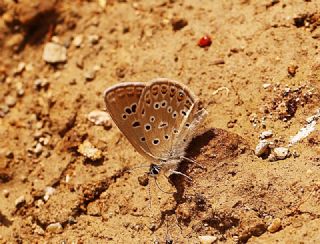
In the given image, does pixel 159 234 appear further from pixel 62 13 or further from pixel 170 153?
pixel 62 13

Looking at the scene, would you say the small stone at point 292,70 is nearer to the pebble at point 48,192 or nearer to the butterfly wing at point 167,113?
the butterfly wing at point 167,113

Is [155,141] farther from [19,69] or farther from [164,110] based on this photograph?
[19,69]

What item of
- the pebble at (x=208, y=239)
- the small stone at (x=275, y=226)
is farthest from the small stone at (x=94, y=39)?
the small stone at (x=275, y=226)

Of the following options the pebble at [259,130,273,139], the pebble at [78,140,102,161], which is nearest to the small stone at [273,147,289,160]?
the pebble at [259,130,273,139]

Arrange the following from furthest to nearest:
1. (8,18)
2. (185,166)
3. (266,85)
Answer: (8,18), (266,85), (185,166)

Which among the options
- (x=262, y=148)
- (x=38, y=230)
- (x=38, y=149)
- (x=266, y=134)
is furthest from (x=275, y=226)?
(x=38, y=149)
